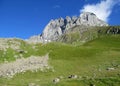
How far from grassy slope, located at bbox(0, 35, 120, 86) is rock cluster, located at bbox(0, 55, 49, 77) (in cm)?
265

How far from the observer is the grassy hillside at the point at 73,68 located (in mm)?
58469

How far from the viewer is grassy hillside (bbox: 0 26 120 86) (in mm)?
58469

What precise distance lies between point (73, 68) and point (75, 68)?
26.3 inches

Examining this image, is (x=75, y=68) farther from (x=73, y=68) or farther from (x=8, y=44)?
(x=8, y=44)

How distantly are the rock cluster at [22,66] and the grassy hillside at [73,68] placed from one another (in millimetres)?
2304

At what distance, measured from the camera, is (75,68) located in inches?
3351

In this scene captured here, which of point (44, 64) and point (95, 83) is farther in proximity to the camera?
point (44, 64)

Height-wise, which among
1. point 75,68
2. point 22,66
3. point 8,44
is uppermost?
point 8,44

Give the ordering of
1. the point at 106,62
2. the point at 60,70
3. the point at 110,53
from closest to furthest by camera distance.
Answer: the point at 60,70 → the point at 106,62 → the point at 110,53

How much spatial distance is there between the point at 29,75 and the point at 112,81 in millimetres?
30455

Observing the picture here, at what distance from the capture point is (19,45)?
10669 cm

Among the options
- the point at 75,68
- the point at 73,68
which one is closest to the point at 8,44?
the point at 73,68

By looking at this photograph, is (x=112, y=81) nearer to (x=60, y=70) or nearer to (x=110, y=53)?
(x=60, y=70)

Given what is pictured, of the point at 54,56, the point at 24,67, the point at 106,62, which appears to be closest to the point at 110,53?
the point at 106,62
